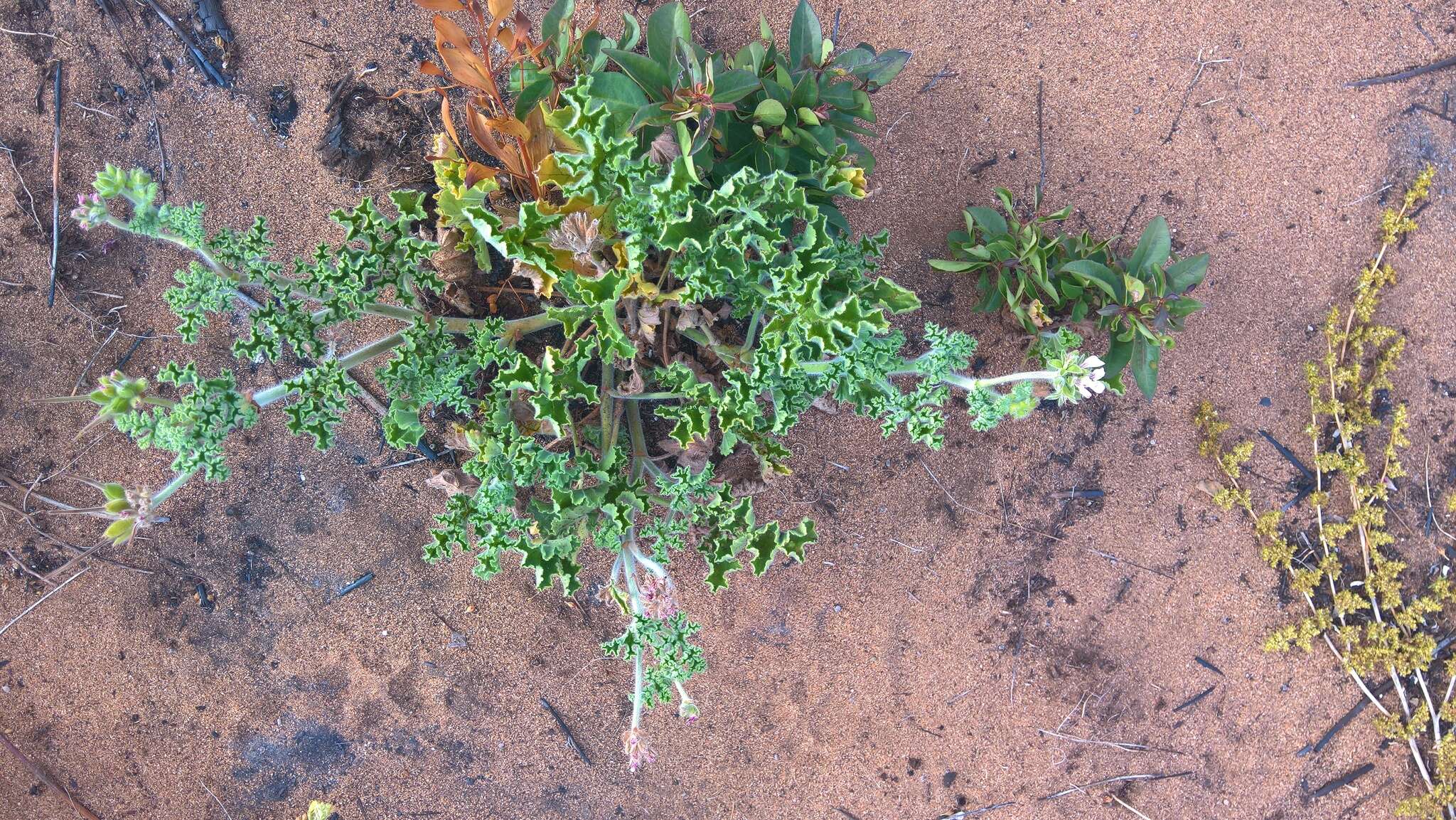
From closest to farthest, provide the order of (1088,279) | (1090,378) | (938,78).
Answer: (1090,378) < (1088,279) < (938,78)

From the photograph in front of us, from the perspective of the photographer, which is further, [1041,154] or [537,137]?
[1041,154]

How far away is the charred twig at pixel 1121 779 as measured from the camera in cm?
344

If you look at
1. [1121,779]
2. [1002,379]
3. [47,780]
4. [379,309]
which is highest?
[1002,379]

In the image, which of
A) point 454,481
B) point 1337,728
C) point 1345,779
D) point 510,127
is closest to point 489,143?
point 510,127

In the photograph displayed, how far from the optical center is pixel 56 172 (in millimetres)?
3041

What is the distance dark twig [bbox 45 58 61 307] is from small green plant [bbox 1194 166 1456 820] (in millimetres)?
4097

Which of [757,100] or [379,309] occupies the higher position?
[757,100]

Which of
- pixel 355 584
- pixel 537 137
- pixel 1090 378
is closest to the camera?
pixel 1090 378

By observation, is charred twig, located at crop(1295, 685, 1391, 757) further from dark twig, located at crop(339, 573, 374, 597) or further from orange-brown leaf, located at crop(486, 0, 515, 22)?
orange-brown leaf, located at crop(486, 0, 515, 22)

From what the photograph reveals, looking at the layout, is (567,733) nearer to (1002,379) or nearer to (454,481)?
(454,481)

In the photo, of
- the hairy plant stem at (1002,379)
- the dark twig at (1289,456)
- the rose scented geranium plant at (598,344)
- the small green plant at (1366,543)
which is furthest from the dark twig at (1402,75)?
the hairy plant stem at (1002,379)

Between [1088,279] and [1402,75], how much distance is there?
1.55 metres

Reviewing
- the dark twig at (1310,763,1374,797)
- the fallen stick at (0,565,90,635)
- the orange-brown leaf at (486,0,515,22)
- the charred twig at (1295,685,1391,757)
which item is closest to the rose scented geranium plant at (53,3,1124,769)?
the orange-brown leaf at (486,0,515,22)

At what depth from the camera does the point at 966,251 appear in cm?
297
